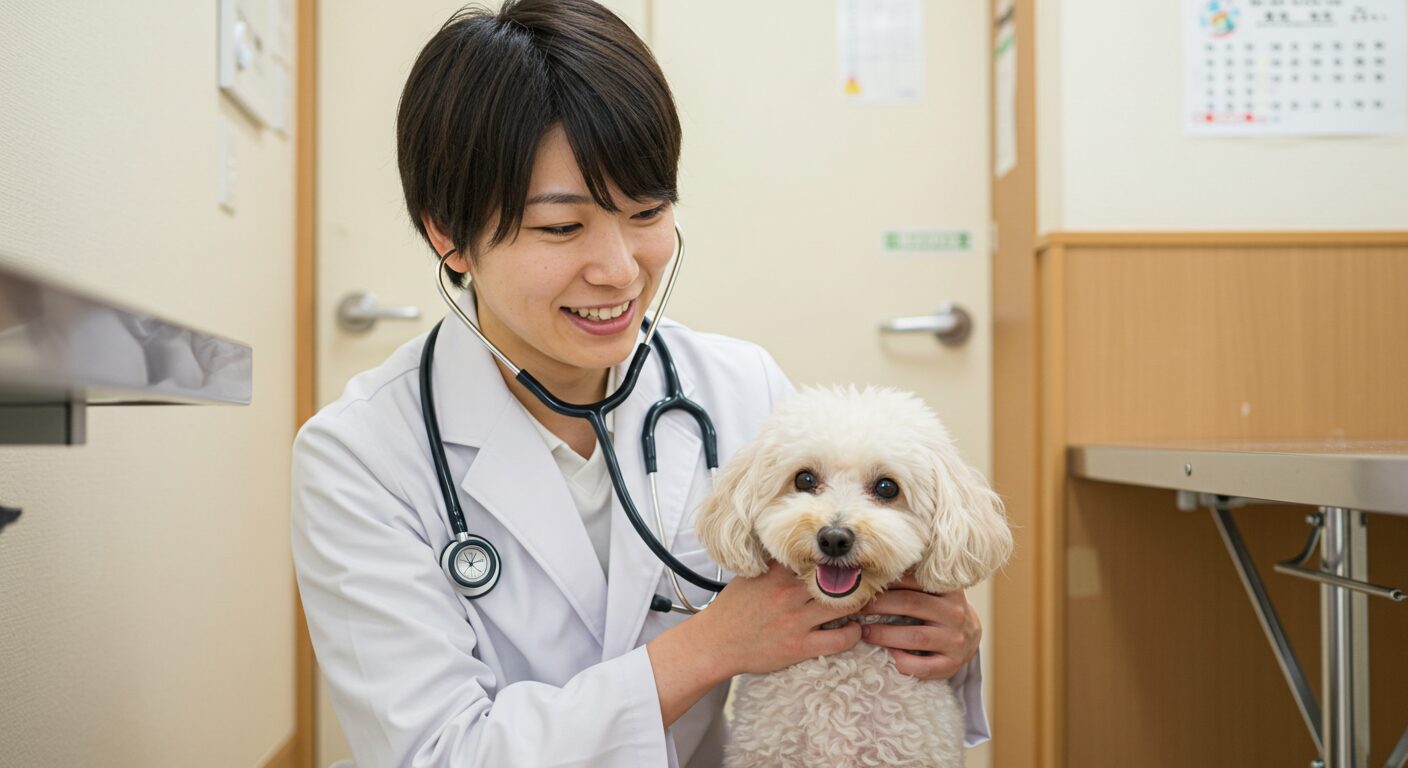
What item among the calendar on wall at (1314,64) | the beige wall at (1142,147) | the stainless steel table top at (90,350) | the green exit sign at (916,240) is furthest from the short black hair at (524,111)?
the calendar on wall at (1314,64)

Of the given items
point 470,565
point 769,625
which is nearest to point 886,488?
point 769,625

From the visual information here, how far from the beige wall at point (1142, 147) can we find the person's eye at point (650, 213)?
1104 mm

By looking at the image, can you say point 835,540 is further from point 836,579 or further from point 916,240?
point 916,240

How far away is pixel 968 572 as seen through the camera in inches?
41.0

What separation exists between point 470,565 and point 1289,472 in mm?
796

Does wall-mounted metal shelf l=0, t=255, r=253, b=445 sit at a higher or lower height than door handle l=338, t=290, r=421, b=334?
lower

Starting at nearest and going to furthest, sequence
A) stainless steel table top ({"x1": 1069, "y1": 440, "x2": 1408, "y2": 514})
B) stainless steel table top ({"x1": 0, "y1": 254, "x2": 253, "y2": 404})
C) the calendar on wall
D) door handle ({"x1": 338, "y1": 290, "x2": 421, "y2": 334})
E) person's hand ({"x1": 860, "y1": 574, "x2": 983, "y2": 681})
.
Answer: stainless steel table top ({"x1": 0, "y1": 254, "x2": 253, "y2": 404}), stainless steel table top ({"x1": 1069, "y1": 440, "x2": 1408, "y2": 514}), person's hand ({"x1": 860, "y1": 574, "x2": 983, "y2": 681}), the calendar on wall, door handle ({"x1": 338, "y1": 290, "x2": 421, "y2": 334})

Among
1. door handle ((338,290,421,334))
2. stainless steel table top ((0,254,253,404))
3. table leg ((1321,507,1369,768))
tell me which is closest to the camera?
stainless steel table top ((0,254,253,404))

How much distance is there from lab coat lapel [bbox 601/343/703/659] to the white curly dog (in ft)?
0.27

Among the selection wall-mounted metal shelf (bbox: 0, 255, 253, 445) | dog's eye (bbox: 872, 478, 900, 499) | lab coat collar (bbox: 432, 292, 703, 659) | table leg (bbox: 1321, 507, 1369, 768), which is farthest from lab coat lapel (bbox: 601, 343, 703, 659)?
table leg (bbox: 1321, 507, 1369, 768)

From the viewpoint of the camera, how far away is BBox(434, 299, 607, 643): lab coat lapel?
111cm

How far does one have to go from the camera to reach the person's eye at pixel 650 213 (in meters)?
1.10

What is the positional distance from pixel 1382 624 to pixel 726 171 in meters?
1.46

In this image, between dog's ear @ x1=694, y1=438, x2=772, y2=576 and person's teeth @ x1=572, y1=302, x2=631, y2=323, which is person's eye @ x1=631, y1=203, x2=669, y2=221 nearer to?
person's teeth @ x1=572, y1=302, x2=631, y2=323
